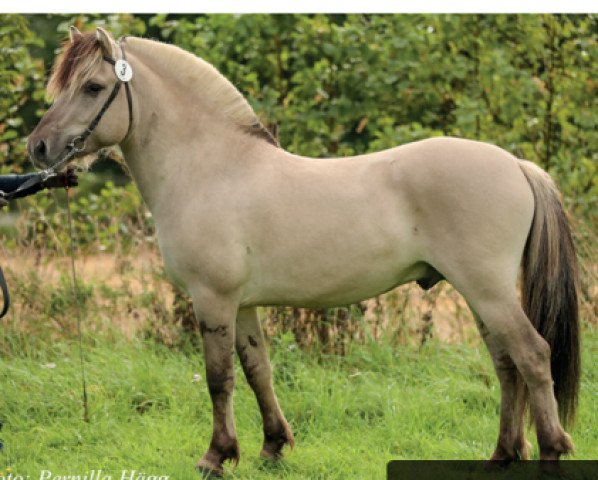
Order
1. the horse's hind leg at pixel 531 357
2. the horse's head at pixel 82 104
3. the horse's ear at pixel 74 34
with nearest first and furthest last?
the horse's hind leg at pixel 531 357, the horse's head at pixel 82 104, the horse's ear at pixel 74 34

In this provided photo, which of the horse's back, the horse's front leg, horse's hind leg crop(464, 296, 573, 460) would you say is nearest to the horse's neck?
the horse's front leg

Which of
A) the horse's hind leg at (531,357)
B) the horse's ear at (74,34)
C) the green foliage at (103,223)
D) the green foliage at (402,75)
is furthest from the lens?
the green foliage at (402,75)

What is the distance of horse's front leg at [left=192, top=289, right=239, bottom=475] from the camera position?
4.22 meters

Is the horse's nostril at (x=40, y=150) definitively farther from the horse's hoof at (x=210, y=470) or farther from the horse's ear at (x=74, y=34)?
the horse's hoof at (x=210, y=470)

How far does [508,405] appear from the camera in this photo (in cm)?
434

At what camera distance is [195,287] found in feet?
13.9

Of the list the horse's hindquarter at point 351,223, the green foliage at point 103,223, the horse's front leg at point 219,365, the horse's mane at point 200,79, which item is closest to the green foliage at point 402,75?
the green foliage at point 103,223

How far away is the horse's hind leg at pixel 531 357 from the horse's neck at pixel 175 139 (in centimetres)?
141

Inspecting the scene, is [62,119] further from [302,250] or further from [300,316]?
[300,316]

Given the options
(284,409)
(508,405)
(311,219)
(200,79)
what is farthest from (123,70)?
(508,405)

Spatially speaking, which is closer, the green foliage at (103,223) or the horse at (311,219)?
the horse at (311,219)

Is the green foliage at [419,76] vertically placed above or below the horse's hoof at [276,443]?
above

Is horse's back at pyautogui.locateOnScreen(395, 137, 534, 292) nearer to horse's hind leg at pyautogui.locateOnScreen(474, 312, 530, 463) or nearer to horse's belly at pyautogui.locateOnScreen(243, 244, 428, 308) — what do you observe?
horse's belly at pyautogui.locateOnScreen(243, 244, 428, 308)

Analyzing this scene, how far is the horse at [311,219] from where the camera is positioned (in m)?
4.06
